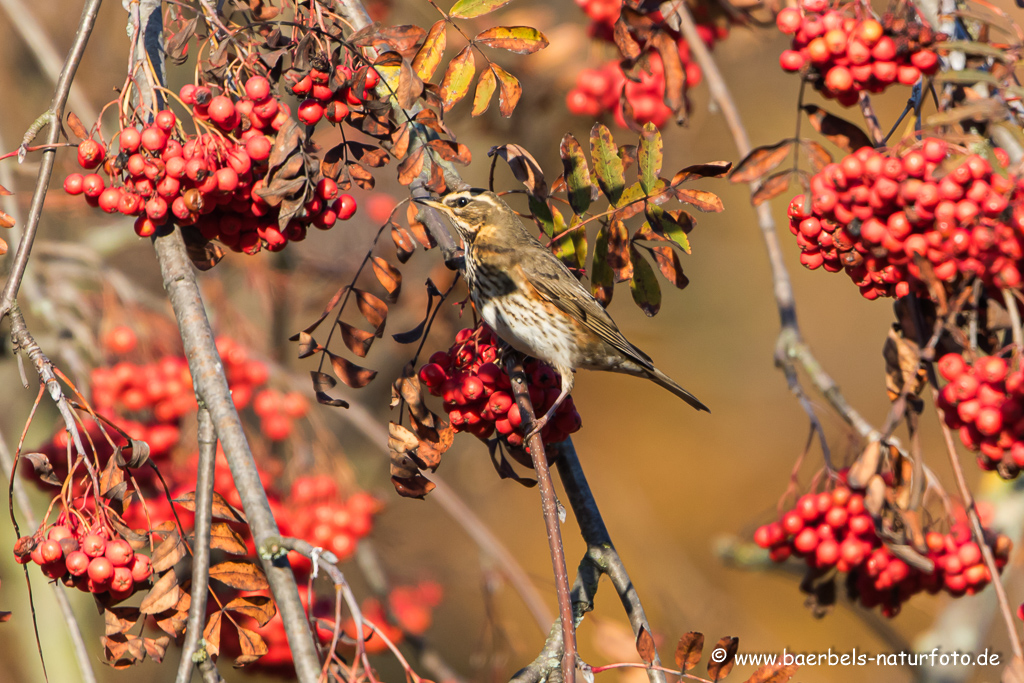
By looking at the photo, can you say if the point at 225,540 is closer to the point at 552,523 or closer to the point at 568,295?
the point at 552,523

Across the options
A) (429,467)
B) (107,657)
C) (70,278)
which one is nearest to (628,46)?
(429,467)

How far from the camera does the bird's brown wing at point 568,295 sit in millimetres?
3859

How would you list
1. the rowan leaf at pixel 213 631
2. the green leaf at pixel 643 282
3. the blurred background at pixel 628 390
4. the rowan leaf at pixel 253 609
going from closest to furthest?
the rowan leaf at pixel 213 631
the rowan leaf at pixel 253 609
the green leaf at pixel 643 282
the blurred background at pixel 628 390

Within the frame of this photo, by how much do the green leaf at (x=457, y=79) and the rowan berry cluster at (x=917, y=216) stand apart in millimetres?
925

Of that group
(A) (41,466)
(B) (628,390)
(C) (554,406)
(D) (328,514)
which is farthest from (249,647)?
(B) (628,390)

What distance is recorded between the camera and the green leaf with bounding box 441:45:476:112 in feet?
7.57

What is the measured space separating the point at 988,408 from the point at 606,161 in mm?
1152

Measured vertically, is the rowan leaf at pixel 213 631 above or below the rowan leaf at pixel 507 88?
below

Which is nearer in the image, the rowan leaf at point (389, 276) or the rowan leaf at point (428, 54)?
the rowan leaf at point (428, 54)

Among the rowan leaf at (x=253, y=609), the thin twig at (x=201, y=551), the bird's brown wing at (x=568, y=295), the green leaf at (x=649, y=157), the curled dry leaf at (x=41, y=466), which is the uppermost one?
the green leaf at (x=649, y=157)

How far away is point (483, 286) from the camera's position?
11.5 feet

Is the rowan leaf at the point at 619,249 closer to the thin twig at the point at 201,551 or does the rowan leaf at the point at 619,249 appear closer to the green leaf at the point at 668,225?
the green leaf at the point at 668,225

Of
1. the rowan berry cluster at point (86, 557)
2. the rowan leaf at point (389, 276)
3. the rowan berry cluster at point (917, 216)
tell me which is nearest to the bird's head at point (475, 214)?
the rowan leaf at point (389, 276)

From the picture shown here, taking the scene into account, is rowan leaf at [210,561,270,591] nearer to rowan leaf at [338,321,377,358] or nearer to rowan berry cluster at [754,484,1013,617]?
rowan leaf at [338,321,377,358]
